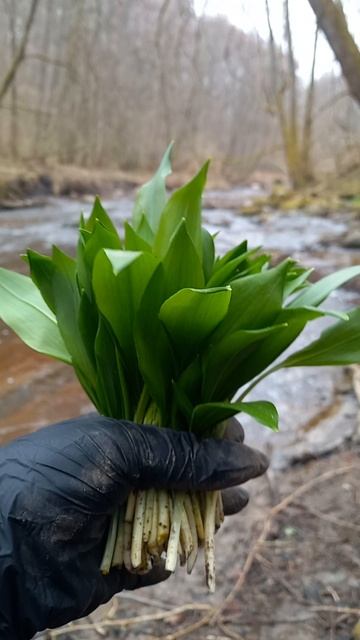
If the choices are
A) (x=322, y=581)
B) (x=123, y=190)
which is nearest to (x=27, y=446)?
(x=322, y=581)

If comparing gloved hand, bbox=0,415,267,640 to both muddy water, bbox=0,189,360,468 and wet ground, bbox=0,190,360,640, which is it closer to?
wet ground, bbox=0,190,360,640

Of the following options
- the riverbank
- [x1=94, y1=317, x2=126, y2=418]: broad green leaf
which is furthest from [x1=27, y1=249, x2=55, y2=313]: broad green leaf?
the riverbank

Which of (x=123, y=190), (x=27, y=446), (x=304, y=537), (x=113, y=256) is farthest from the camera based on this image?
(x=123, y=190)

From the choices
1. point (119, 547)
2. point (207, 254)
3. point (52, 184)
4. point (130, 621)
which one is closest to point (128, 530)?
point (119, 547)

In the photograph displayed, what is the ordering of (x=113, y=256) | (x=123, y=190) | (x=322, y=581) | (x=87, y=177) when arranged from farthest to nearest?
(x=123, y=190) < (x=87, y=177) < (x=322, y=581) < (x=113, y=256)

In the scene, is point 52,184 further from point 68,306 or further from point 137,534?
point 137,534

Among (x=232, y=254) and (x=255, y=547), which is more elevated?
(x=232, y=254)

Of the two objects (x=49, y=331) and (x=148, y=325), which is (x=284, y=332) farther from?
(x=49, y=331)
